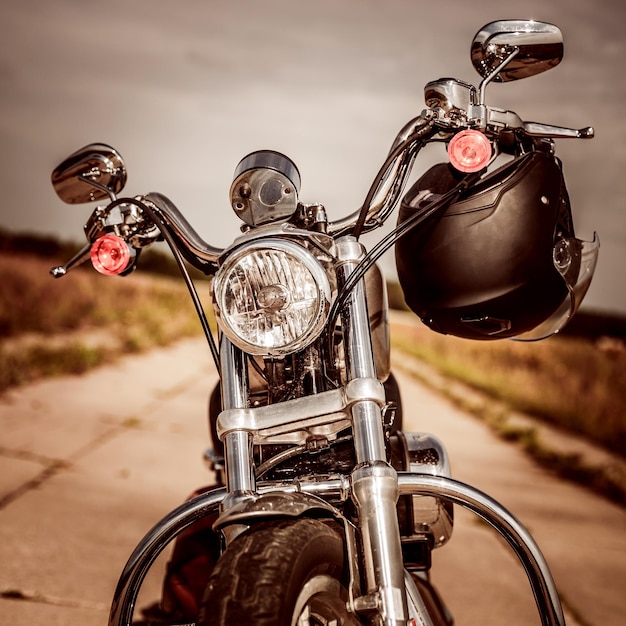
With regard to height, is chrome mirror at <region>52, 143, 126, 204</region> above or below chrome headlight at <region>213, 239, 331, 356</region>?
above

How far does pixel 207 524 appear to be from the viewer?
7.68ft

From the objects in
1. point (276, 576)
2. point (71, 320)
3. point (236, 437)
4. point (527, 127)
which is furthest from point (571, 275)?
point (71, 320)

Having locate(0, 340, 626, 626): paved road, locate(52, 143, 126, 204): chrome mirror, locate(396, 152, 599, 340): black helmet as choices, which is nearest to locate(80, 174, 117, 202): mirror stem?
locate(52, 143, 126, 204): chrome mirror

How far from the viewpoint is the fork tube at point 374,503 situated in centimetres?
136

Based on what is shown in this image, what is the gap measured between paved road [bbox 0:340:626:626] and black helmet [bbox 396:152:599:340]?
1.83m

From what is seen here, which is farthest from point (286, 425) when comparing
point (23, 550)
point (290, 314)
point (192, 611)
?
point (23, 550)

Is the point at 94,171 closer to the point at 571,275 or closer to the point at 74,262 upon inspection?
the point at 74,262

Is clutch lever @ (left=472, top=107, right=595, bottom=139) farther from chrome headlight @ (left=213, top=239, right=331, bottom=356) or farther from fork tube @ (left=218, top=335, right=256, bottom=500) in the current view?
fork tube @ (left=218, top=335, right=256, bottom=500)

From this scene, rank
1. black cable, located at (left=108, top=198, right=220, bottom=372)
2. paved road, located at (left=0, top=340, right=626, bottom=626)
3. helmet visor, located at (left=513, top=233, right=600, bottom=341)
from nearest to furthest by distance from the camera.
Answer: black cable, located at (left=108, top=198, right=220, bottom=372)
helmet visor, located at (left=513, top=233, right=600, bottom=341)
paved road, located at (left=0, top=340, right=626, bottom=626)

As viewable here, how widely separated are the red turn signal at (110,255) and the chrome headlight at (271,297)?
0.37 meters

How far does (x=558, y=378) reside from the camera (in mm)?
11562

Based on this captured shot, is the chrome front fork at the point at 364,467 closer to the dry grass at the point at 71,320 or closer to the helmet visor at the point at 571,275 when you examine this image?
the helmet visor at the point at 571,275

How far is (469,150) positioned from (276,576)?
986 millimetres

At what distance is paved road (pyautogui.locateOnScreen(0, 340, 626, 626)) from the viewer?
3.23 m
